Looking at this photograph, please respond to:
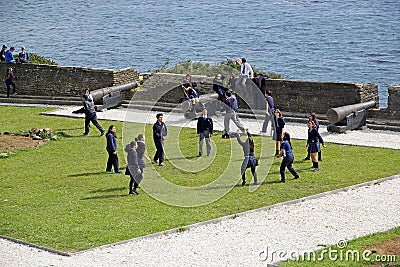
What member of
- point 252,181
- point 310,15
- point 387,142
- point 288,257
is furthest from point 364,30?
point 288,257

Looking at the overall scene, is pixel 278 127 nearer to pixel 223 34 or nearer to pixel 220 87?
pixel 220 87

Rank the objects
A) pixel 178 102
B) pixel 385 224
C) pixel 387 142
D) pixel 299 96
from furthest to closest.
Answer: pixel 178 102, pixel 299 96, pixel 387 142, pixel 385 224

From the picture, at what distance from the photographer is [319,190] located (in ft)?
71.4

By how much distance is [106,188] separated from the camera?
22609 millimetres

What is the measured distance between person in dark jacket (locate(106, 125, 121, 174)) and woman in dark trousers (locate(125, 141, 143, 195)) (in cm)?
209

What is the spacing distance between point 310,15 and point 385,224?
308ft

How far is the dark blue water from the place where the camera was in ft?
260

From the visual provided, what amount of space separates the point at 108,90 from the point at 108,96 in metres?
0.25

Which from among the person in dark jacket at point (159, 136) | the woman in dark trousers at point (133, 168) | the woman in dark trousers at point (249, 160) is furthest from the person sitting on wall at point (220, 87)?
the woman in dark trousers at point (133, 168)

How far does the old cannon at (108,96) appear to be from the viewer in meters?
34.2

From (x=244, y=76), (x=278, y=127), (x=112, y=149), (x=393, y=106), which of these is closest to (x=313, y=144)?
(x=278, y=127)

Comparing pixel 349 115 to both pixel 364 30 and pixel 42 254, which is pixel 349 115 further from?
pixel 364 30

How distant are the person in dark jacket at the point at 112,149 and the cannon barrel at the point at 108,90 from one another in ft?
32.7

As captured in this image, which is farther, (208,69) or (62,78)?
(62,78)
